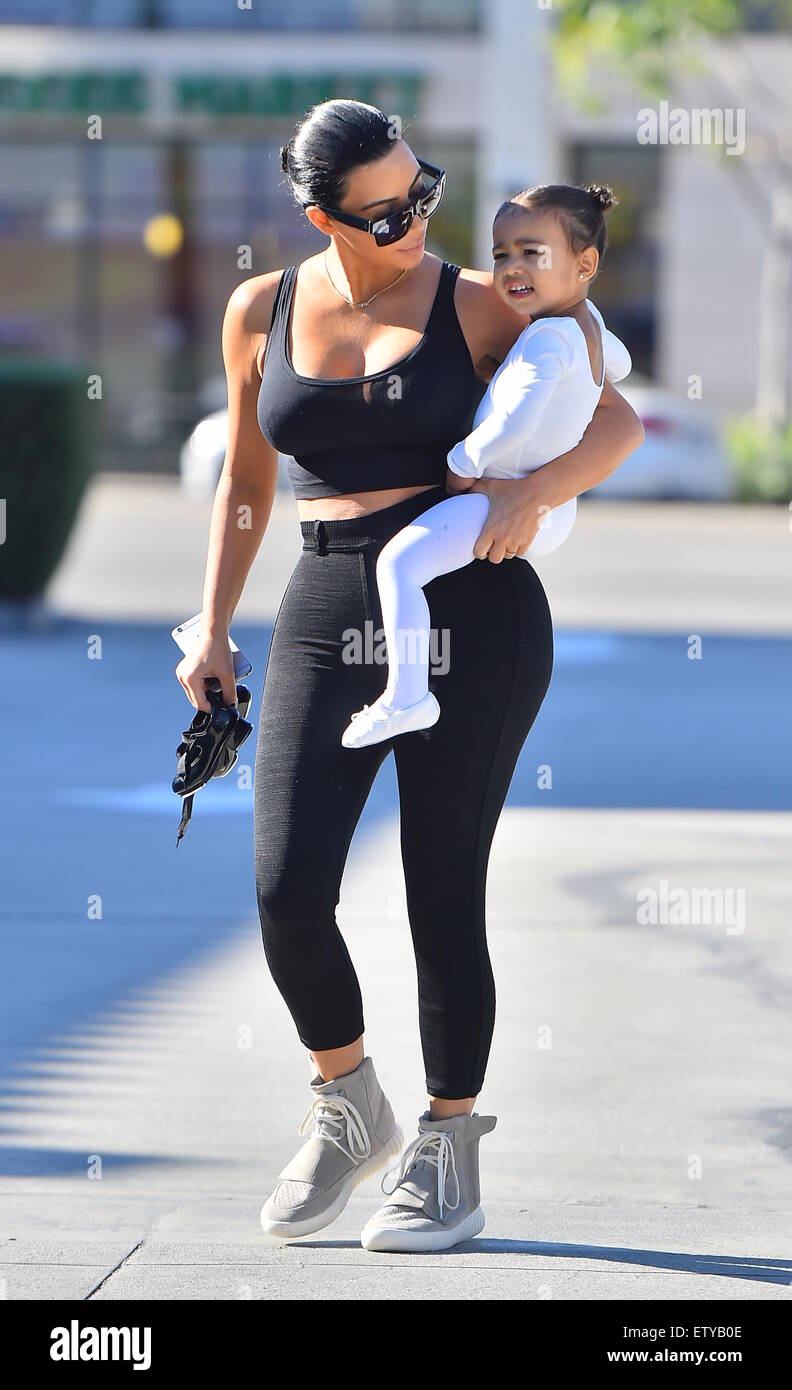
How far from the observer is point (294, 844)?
3119mm

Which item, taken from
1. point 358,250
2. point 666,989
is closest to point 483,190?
point 666,989

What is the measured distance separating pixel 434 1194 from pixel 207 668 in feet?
3.14

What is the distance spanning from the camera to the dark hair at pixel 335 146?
305 centimetres

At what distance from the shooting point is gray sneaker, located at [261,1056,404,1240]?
3279mm

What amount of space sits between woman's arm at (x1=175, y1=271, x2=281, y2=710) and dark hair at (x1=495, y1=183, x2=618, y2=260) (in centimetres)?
48

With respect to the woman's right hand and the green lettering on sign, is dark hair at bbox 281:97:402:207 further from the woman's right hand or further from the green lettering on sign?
the green lettering on sign

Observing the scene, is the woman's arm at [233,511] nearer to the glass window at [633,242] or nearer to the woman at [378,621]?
the woman at [378,621]

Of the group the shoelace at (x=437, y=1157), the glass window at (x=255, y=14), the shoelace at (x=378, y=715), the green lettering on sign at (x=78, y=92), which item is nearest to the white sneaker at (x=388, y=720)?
the shoelace at (x=378, y=715)

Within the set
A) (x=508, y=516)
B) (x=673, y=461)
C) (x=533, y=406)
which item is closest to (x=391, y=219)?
(x=533, y=406)
